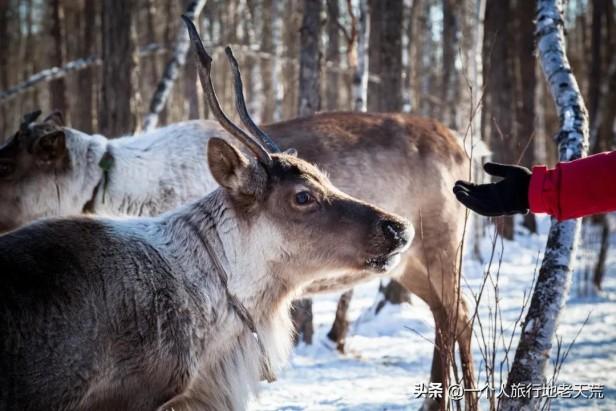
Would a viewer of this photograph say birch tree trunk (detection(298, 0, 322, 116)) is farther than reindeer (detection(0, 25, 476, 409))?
Yes

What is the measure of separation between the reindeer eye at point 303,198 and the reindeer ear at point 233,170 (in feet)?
0.61

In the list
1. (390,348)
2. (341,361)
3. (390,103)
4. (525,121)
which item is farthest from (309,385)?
(525,121)

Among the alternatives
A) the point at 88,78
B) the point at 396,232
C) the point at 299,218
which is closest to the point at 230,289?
the point at 299,218

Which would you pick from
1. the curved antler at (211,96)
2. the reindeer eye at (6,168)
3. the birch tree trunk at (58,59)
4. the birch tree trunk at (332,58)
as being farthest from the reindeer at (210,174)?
the birch tree trunk at (332,58)

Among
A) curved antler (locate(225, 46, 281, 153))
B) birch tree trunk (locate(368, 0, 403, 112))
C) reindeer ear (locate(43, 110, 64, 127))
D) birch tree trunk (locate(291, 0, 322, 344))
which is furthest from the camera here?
birch tree trunk (locate(368, 0, 403, 112))

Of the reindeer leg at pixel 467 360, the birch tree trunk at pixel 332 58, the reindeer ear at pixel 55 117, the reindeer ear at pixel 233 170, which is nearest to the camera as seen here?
the reindeer ear at pixel 233 170

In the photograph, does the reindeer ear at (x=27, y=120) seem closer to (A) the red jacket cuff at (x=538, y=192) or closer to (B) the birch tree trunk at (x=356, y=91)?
(B) the birch tree trunk at (x=356, y=91)

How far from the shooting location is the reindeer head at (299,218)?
9.64ft

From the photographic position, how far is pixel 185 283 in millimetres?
2812

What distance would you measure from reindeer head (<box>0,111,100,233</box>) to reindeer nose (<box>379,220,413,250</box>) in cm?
263

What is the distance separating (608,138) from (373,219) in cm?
1272

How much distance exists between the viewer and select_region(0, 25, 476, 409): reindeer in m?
4.45

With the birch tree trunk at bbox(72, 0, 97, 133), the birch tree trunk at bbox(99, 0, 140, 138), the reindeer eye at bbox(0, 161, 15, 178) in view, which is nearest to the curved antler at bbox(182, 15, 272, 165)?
the reindeer eye at bbox(0, 161, 15, 178)

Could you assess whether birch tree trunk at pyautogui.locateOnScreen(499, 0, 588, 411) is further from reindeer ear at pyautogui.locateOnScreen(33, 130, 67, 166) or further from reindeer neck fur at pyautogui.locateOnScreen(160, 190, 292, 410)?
reindeer ear at pyautogui.locateOnScreen(33, 130, 67, 166)
